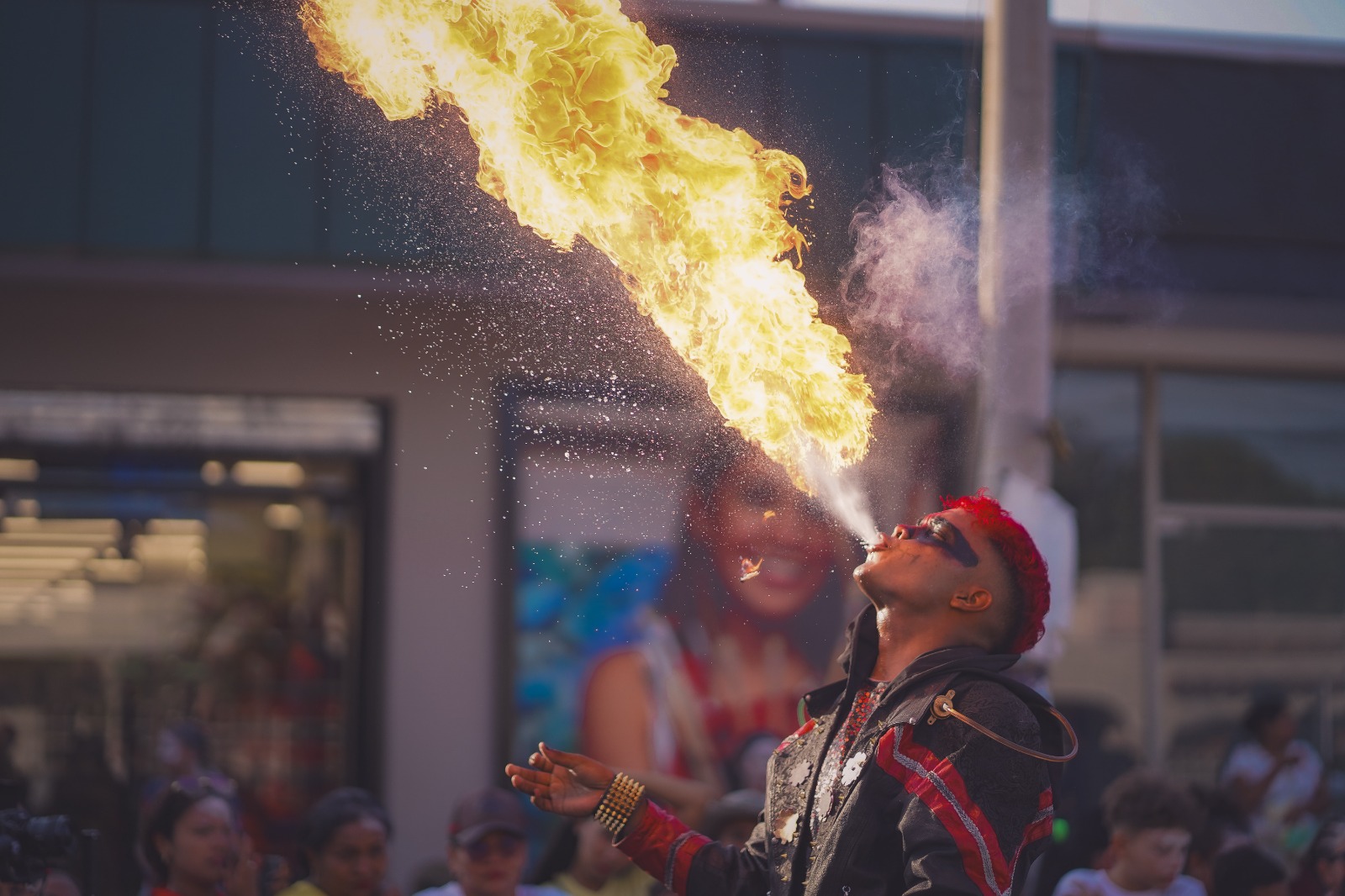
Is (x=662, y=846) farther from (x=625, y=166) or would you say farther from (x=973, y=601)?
(x=625, y=166)

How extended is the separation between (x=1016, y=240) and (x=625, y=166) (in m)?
1.68

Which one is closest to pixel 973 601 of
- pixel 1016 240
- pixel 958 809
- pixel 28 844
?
pixel 958 809

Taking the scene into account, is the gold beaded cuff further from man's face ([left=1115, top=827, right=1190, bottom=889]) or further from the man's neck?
man's face ([left=1115, top=827, right=1190, bottom=889])

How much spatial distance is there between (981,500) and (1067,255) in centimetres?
277

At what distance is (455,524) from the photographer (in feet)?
24.0

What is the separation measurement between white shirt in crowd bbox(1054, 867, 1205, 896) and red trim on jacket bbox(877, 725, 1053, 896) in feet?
6.43

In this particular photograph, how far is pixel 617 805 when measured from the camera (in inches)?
115

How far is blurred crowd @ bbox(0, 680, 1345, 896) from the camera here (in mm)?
4090

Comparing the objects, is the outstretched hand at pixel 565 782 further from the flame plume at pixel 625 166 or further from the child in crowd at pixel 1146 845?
the child in crowd at pixel 1146 845

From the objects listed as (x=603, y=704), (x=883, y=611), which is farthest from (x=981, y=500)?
(x=603, y=704)

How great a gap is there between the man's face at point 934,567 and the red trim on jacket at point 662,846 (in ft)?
2.00

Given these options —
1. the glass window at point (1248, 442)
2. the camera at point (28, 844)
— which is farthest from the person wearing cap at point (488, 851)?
the glass window at point (1248, 442)

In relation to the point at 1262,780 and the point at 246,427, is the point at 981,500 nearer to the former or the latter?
the point at 1262,780

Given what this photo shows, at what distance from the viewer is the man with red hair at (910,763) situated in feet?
8.11
